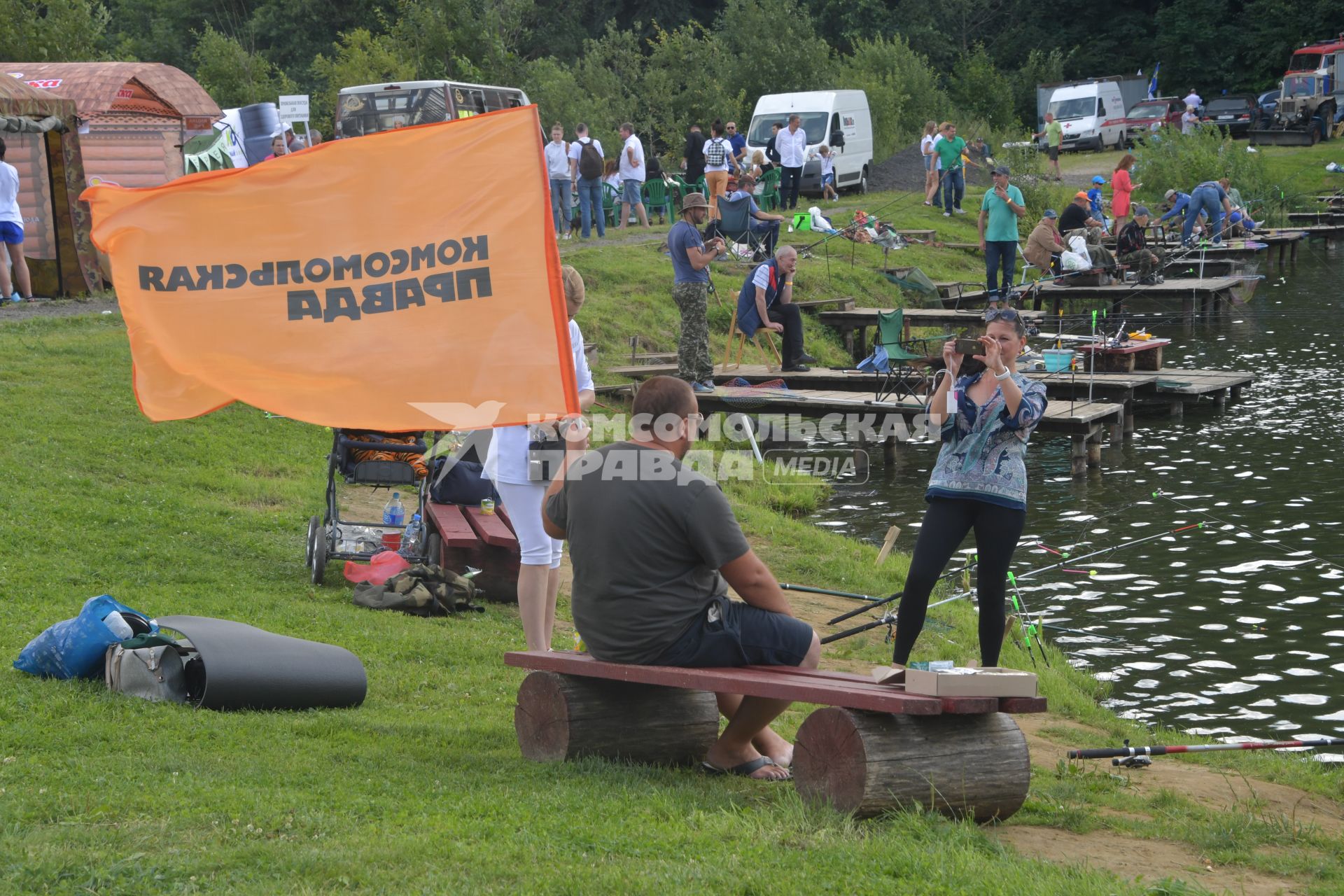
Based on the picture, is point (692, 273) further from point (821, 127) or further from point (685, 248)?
point (821, 127)

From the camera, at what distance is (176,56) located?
211 feet

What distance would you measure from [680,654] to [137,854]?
83.2 inches

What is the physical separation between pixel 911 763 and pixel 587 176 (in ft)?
75.4

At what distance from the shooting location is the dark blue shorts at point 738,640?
560cm

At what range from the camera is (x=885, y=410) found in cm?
1800

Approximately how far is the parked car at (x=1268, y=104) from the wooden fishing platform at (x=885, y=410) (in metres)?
39.4

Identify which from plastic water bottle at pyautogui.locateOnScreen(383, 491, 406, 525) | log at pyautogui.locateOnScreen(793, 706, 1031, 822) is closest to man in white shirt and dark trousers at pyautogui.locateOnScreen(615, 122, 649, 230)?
plastic water bottle at pyautogui.locateOnScreen(383, 491, 406, 525)

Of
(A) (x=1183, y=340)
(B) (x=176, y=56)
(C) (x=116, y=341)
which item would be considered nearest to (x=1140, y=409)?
(A) (x=1183, y=340)

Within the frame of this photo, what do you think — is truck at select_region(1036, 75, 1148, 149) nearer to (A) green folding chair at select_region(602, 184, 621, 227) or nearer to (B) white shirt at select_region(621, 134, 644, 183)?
(A) green folding chair at select_region(602, 184, 621, 227)

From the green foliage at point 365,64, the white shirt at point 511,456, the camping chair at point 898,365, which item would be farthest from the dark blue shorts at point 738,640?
the green foliage at point 365,64

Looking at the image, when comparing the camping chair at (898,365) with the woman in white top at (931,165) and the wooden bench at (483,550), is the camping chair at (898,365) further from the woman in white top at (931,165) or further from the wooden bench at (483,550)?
the woman in white top at (931,165)

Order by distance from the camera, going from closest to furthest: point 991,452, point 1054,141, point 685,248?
point 991,452 → point 685,248 → point 1054,141

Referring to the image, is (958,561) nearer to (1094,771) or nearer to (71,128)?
(1094,771)

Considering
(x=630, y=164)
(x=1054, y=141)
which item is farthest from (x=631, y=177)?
(x=1054, y=141)
